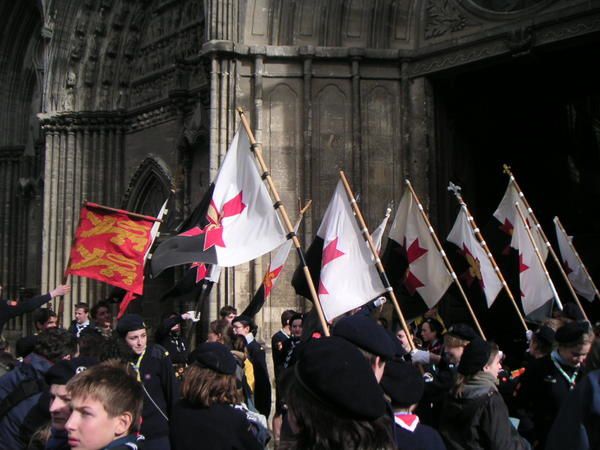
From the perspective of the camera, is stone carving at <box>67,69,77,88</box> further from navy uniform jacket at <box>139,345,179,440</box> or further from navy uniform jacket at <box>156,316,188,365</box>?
→ navy uniform jacket at <box>139,345,179,440</box>

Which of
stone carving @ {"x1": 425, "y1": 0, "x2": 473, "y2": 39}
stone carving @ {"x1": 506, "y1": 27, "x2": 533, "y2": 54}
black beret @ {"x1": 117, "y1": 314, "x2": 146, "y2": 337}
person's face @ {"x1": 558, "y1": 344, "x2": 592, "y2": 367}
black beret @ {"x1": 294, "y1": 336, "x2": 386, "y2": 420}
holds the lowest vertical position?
person's face @ {"x1": 558, "y1": 344, "x2": 592, "y2": 367}

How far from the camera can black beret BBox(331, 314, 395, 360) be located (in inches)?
110

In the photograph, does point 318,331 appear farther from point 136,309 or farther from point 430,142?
point 136,309

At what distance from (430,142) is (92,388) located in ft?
35.7

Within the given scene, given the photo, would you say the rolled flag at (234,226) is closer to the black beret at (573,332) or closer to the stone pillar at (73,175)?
the black beret at (573,332)

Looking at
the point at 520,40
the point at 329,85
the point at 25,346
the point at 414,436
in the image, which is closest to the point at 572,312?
the point at 25,346

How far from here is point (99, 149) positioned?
19.8m

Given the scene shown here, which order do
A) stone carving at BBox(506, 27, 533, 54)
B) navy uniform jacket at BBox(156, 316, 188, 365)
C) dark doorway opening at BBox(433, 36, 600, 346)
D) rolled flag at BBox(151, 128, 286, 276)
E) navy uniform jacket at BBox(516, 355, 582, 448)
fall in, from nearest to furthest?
navy uniform jacket at BBox(516, 355, 582, 448) < rolled flag at BBox(151, 128, 286, 276) < navy uniform jacket at BBox(156, 316, 188, 365) < stone carving at BBox(506, 27, 533, 54) < dark doorway opening at BBox(433, 36, 600, 346)

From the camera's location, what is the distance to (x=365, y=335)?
9.20 ft

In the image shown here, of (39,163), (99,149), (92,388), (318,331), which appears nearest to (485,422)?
(92,388)

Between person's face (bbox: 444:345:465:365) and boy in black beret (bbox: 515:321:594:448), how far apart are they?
0.46 m

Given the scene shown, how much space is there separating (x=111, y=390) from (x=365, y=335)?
0.93 metres

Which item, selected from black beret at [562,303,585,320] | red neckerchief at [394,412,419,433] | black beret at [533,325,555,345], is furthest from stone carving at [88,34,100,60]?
red neckerchief at [394,412,419,433]

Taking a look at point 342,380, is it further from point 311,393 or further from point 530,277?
point 530,277
